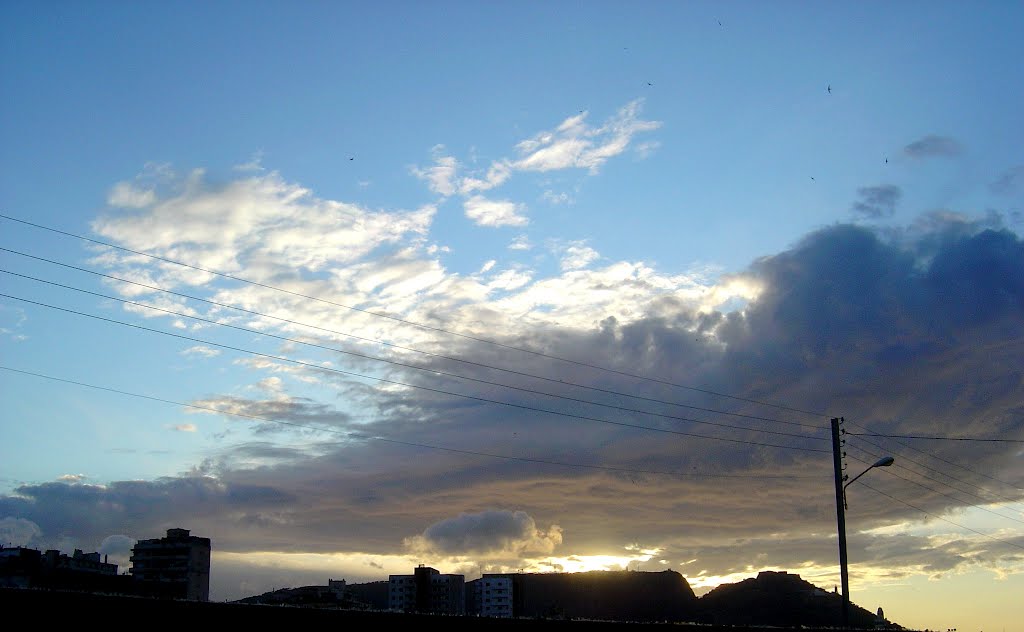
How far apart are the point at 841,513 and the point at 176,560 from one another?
147 metres

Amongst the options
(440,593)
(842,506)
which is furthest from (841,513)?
(440,593)

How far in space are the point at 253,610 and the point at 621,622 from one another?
1290cm

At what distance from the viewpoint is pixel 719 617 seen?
19000 centimetres

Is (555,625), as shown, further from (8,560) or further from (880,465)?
(8,560)

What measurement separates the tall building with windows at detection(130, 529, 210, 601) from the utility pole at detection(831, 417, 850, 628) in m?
138

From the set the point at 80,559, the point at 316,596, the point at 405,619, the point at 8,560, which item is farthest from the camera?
the point at 80,559

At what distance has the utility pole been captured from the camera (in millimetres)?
44656

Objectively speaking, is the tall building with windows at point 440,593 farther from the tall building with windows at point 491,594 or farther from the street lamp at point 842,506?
the street lamp at point 842,506

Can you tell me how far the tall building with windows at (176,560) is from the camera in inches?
6393

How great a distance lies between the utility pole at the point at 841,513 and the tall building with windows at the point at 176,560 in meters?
138

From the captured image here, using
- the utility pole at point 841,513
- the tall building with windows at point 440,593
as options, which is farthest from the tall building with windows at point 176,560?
the utility pole at point 841,513

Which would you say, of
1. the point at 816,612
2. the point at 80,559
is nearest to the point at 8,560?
the point at 80,559

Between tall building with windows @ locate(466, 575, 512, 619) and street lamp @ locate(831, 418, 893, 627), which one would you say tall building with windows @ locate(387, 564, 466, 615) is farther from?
street lamp @ locate(831, 418, 893, 627)

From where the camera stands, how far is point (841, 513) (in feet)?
151
